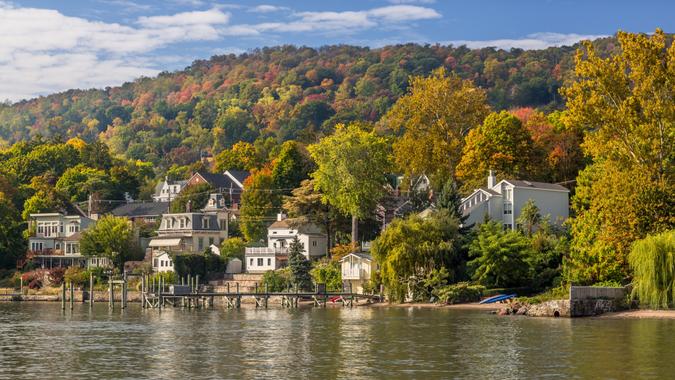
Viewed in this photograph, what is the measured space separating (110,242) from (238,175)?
44579 mm

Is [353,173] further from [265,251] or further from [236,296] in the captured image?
[236,296]

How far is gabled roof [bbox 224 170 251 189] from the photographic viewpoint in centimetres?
17025

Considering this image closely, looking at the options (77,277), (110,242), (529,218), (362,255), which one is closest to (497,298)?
(529,218)

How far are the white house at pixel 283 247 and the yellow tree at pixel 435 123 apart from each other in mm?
13104

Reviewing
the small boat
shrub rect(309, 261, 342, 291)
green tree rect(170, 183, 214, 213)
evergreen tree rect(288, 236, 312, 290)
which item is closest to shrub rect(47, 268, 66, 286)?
green tree rect(170, 183, 214, 213)

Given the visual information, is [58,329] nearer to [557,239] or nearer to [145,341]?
[145,341]

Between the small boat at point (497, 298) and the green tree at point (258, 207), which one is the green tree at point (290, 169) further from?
the small boat at point (497, 298)

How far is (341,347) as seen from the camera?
192 ft

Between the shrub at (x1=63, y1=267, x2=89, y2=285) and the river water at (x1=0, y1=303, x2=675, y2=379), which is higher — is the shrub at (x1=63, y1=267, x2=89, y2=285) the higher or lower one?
the higher one

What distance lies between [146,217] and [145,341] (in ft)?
312

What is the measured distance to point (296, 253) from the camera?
363 ft

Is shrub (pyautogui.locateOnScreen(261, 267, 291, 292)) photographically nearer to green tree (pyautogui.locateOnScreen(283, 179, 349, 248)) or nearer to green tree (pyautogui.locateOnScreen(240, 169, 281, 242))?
green tree (pyautogui.locateOnScreen(283, 179, 349, 248))

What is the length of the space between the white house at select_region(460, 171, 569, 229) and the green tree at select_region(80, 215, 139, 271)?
148 feet

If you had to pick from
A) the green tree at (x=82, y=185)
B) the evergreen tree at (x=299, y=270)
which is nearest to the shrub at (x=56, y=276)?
the evergreen tree at (x=299, y=270)
